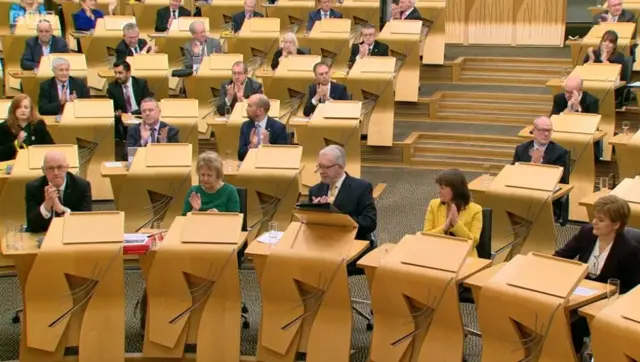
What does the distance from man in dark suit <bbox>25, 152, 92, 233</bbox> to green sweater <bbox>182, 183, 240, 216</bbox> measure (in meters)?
0.63

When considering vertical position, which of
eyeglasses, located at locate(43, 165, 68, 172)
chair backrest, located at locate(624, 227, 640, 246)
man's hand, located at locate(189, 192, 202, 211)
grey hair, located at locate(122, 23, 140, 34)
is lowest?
man's hand, located at locate(189, 192, 202, 211)

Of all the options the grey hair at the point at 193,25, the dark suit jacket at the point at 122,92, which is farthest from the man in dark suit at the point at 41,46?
the dark suit jacket at the point at 122,92

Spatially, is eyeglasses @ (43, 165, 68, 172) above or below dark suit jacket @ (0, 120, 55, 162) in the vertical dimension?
above

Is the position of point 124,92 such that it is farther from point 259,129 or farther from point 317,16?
point 317,16

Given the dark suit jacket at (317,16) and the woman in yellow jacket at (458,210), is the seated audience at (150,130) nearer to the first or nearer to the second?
the woman in yellow jacket at (458,210)

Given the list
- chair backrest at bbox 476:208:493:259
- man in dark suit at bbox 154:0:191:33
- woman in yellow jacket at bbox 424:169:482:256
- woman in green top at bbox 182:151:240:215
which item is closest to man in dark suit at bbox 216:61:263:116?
woman in green top at bbox 182:151:240:215

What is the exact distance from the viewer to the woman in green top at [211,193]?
18.5 ft

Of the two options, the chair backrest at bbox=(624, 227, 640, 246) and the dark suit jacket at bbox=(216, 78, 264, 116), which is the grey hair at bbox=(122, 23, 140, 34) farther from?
the chair backrest at bbox=(624, 227, 640, 246)

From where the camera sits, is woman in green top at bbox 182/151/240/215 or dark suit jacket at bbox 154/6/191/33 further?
dark suit jacket at bbox 154/6/191/33

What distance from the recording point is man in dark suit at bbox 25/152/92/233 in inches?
218

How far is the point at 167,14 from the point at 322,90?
3.19 metres

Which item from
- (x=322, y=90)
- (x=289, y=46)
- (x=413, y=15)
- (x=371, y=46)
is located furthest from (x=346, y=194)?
(x=413, y=15)

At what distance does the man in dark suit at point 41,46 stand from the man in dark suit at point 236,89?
2132 millimetres

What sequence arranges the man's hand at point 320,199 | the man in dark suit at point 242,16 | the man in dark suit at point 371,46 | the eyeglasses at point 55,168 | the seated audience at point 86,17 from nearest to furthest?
the man's hand at point 320,199 < the eyeglasses at point 55,168 < the man in dark suit at point 371,46 < the man in dark suit at point 242,16 < the seated audience at point 86,17
